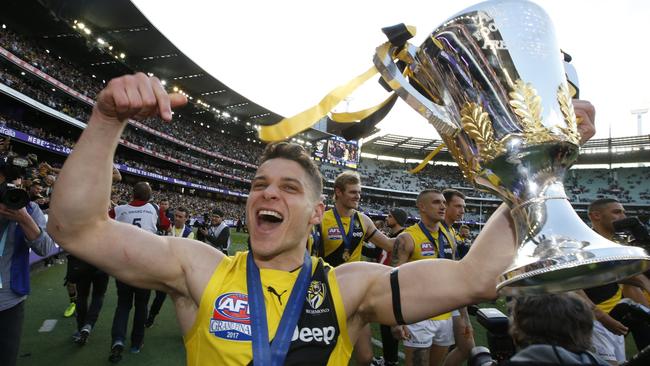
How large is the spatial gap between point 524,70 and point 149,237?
5.01 feet

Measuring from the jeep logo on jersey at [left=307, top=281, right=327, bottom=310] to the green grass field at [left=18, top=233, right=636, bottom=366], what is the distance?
3.61m

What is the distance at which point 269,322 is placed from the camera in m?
1.46

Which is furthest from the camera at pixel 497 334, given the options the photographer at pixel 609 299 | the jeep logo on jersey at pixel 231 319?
the photographer at pixel 609 299

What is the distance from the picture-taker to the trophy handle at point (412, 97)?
1.14 metres

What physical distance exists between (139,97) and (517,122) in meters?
1.09

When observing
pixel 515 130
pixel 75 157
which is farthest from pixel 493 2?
pixel 75 157

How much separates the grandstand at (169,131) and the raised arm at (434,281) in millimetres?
5979

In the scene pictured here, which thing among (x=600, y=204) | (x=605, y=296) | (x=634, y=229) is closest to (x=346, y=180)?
(x=600, y=204)

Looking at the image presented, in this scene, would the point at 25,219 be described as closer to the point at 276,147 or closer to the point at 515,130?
the point at 276,147

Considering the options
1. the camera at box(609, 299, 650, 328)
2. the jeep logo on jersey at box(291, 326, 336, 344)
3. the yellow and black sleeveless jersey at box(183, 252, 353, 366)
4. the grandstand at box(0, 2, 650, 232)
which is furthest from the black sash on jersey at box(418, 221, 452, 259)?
the grandstand at box(0, 2, 650, 232)

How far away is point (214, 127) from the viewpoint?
44.6 m

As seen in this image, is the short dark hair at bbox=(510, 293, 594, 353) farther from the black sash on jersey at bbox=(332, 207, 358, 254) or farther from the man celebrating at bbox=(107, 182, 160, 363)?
the man celebrating at bbox=(107, 182, 160, 363)

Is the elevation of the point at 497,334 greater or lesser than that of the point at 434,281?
lesser

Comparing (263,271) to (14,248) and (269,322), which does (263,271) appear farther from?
(14,248)
